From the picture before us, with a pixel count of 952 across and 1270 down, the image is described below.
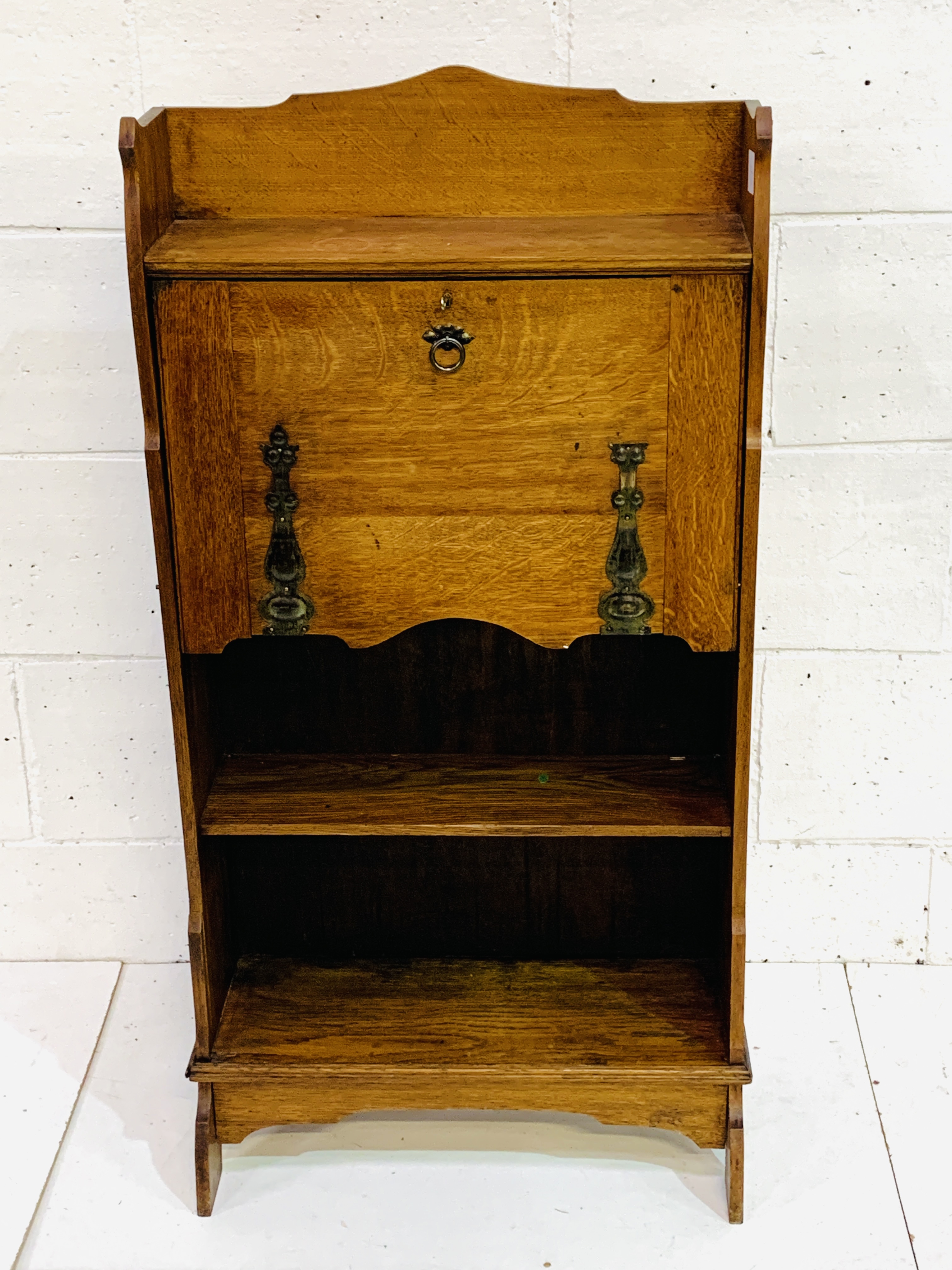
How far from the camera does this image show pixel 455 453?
1685 mm

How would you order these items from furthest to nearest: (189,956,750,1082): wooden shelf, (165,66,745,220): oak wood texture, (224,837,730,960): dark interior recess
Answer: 1. (224,837,730,960): dark interior recess
2. (189,956,750,1082): wooden shelf
3. (165,66,745,220): oak wood texture

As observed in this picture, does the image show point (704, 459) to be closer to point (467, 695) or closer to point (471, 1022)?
point (467, 695)

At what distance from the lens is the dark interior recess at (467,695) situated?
6.88 feet

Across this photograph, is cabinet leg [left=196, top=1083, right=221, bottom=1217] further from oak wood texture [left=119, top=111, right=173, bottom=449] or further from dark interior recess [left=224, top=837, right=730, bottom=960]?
oak wood texture [left=119, top=111, right=173, bottom=449]

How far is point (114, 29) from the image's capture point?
1984 mm

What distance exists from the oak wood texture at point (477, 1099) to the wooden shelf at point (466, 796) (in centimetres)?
32

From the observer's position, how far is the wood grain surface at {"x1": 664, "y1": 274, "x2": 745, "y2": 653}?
5.33 feet

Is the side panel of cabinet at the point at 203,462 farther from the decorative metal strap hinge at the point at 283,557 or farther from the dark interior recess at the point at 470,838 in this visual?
the dark interior recess at the point at 470,838

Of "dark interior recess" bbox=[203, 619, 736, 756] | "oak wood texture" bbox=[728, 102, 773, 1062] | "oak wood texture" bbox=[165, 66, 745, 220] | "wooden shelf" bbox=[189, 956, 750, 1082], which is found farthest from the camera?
"dark interior recess" bbox=[203, 619, 736, 756]

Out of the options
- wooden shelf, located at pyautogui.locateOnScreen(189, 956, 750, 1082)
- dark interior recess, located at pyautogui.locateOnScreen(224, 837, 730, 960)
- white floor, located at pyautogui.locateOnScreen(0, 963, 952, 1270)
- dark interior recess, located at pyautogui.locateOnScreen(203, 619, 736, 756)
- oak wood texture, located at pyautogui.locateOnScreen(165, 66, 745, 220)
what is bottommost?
white floor, located at pyautogui.locateOnScreen(0, 963, 952, 1270)


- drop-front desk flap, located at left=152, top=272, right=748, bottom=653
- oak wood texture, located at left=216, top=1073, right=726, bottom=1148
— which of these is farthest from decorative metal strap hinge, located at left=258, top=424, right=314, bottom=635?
oak wood texture, located at left=216, top=1073, right=726, bottom=1148

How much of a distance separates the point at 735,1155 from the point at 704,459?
89 centimetres

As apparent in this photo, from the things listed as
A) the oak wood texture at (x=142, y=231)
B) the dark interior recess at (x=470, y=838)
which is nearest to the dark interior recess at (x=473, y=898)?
the dark interior recess at (x=470, y=838)

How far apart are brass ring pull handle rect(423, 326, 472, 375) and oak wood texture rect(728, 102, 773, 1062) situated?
31cm
